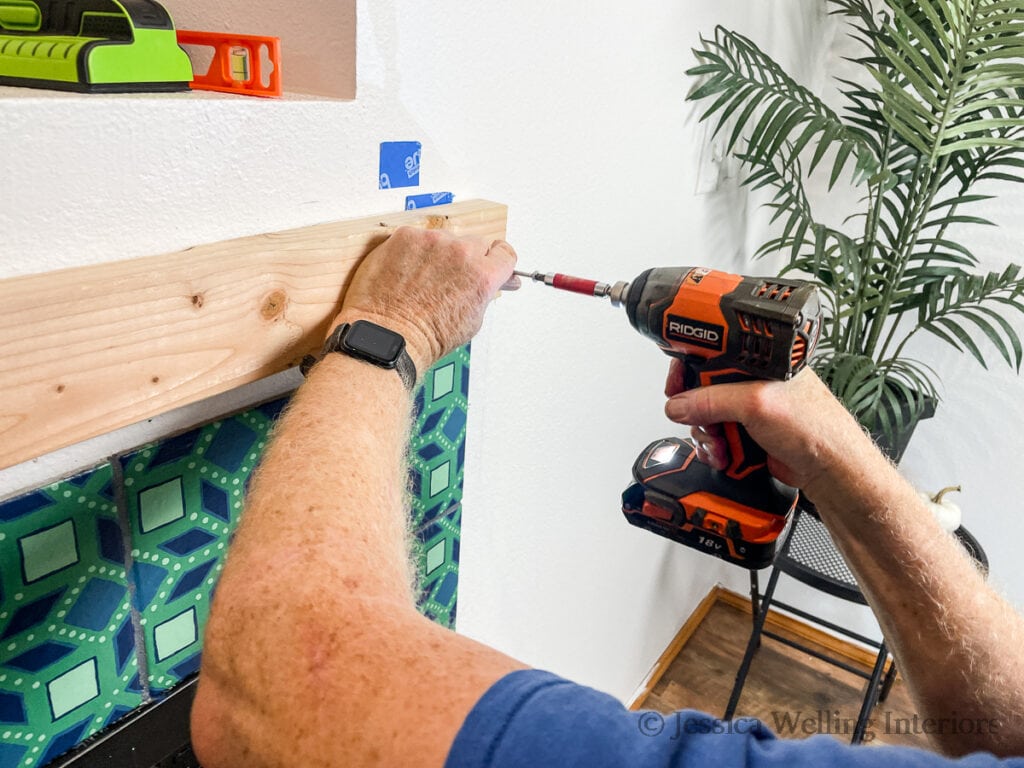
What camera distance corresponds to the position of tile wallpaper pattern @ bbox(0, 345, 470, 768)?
54cm

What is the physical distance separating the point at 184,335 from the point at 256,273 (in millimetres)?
79

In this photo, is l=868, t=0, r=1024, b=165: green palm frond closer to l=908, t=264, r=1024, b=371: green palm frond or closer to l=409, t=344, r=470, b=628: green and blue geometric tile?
l=908, t=264, r=1024, b=371: green palm frond

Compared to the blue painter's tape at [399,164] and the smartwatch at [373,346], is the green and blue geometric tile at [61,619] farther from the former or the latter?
the blue painter's tape at [399,164]

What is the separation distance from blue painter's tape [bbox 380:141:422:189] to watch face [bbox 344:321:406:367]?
0.19 metres

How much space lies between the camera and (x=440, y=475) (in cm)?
94

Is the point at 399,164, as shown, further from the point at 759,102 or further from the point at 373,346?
the point at 759,102

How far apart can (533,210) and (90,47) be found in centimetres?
58

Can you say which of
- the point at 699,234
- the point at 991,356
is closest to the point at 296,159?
the point at 699,234

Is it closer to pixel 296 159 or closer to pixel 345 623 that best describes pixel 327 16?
pixel 296 159

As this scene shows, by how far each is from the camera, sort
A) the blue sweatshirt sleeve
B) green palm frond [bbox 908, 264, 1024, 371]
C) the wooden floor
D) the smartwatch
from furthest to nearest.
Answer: the wooden floor < green palm frond [bbox 908, 264, 1024, 371] < the smartwatch < the blue sweatshirt sleeve

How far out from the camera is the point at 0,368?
44cm

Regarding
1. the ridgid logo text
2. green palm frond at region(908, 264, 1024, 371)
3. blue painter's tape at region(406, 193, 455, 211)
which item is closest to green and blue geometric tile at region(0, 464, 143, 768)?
blue painter's tape at region(406, 193, 455, 211)

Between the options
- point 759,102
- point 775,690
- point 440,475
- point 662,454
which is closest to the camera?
point 440,475

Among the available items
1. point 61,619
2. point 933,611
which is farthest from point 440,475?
point 933,611
